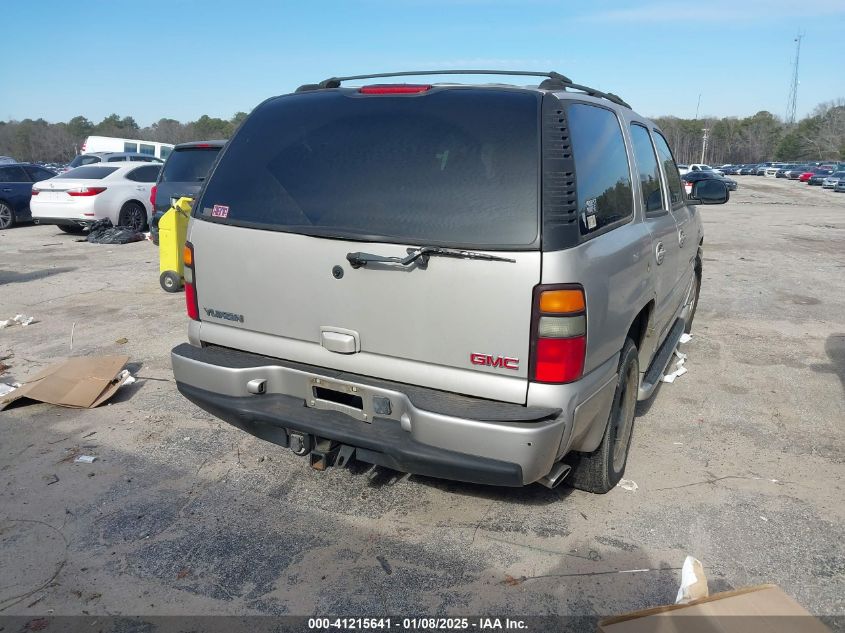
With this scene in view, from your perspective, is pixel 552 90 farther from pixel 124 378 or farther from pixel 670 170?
pixel 124 378

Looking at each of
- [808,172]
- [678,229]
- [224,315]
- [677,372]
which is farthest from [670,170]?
[808,172]

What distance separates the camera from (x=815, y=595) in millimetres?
2787

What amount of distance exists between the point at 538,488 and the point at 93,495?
7.81 feet

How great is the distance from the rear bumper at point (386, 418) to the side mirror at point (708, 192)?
3473mm

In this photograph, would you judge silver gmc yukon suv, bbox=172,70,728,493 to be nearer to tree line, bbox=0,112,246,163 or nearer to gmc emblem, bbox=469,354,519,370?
gmc emblem, bbox=469,354,519,370

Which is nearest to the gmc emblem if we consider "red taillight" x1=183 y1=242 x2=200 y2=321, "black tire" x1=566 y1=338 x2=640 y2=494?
"black tire" x1=566 y1=338 x2=640 y2=494

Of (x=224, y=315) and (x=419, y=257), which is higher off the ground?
(x=419, y=257)

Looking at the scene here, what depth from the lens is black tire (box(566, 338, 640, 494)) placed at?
3.38 metres

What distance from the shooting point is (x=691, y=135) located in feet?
431

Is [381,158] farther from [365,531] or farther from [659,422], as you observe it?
[659,422]

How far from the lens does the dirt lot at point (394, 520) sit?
9.17ft

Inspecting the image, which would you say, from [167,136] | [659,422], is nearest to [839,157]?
[167,136]

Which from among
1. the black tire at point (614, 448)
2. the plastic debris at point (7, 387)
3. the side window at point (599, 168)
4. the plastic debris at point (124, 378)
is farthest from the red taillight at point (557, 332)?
the plastic debris at point (7, 387)

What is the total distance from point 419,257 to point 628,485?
1.93m
